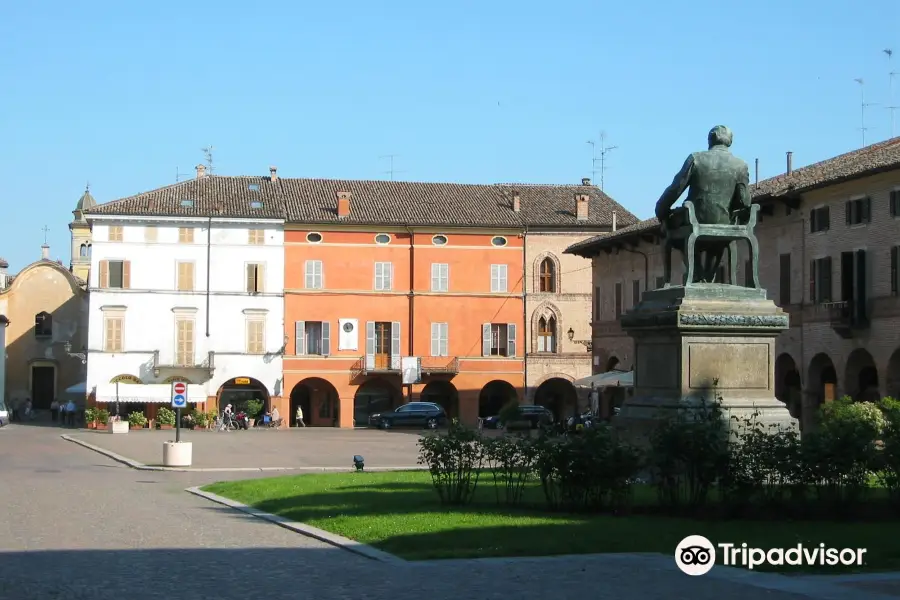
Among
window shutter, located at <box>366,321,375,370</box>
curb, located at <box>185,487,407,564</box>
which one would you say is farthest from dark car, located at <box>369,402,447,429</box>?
curb, located at <box>185,487,407,564</box>

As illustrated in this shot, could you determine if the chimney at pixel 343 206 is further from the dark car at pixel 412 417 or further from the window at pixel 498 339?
the dark car at pixel 412 417

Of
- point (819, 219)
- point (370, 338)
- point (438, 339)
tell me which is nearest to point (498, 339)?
point (438, 339)

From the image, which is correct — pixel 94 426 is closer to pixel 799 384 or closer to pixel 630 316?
pixel 799 384

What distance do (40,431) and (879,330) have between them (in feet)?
125

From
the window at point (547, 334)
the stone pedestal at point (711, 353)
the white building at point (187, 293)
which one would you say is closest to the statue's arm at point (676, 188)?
the stone pedestal at point (711, 353)

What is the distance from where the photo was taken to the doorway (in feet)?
259

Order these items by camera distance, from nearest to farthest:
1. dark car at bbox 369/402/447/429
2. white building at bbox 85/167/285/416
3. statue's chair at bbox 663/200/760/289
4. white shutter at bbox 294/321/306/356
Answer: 1. statue's chair at bbox 663/200/760/289
2. dark car at bbox 369/402/447/429
3. white building at bbox 85/167/285/416
4. white shutter at bbox 294/321/306/356

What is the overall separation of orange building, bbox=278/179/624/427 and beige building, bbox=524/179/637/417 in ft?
1.33

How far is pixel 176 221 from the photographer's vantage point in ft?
209

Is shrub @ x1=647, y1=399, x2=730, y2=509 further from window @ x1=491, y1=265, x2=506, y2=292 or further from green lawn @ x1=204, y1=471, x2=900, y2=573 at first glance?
window @ x1=491, y1=265, x2=506, y2=292

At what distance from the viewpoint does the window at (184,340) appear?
6419 centimetres

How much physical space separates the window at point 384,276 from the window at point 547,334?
26.1 ft

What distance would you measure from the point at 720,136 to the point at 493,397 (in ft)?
167

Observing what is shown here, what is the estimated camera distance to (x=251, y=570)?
40.4 feet
